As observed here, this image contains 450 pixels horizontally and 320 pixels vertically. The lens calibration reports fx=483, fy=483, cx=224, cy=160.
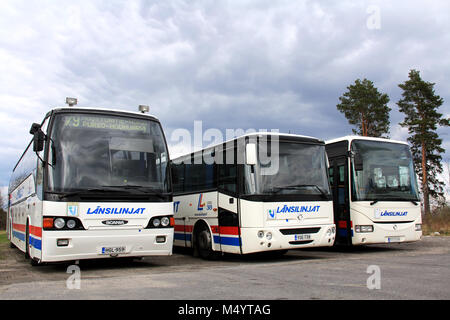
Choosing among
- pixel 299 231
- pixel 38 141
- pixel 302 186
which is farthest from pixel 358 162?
pixel 38 141

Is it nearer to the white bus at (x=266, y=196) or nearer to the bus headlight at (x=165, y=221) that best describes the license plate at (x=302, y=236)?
the white bus at (x=266, y=196)

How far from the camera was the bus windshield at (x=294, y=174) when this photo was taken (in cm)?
1133

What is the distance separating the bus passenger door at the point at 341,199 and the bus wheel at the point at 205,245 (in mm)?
3732

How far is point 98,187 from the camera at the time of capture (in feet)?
32.2

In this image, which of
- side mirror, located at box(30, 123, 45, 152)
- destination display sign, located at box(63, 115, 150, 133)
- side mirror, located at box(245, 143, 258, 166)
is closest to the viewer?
side mirror, located at box(30, 123, 45, 152)

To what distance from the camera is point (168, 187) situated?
10.6 meters

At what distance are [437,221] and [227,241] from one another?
786 inches

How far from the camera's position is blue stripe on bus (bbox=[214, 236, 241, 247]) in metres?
11.4

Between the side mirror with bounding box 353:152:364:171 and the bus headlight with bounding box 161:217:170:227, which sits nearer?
the bus headlight with bounding box 161:217:170:227

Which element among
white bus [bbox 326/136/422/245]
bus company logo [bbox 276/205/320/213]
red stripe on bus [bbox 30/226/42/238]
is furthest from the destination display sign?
white bus [bbox 326/136/422/245]

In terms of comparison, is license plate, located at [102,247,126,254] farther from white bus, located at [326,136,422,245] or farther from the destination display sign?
white bus, located at [326,136,422,245]

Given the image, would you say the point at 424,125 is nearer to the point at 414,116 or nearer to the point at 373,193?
the point at 414,116

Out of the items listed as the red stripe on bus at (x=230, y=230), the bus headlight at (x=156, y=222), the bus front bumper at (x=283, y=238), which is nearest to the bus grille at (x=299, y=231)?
the bus front bumper at (x=283, y=238)
